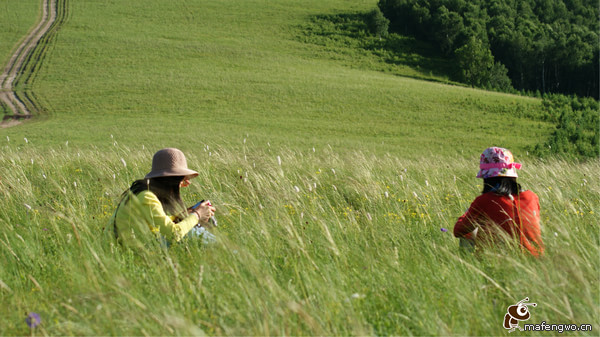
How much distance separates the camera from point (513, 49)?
248 feet

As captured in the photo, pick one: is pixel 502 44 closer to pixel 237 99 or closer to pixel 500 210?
pixel 237 99

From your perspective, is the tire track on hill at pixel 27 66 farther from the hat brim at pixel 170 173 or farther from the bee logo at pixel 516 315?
the bee logo at pixel 516 315

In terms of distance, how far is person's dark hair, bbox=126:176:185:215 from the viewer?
3.88 meters

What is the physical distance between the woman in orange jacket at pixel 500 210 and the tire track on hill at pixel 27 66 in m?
33.6

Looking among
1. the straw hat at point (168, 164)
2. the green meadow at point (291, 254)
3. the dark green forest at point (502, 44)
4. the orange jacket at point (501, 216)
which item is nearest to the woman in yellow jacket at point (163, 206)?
the straw hat at point (168, 164)

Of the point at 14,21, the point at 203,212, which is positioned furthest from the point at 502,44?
the point at 203,212

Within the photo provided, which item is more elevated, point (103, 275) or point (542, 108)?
point (103, 275)

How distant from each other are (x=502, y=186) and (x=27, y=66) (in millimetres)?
54071

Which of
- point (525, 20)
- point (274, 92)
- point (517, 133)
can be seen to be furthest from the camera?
point (525, 20)

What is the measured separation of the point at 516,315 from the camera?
7.58 ft

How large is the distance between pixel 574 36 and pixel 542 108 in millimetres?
48590

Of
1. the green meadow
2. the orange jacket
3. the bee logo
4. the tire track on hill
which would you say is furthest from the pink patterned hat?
the tire track on hill

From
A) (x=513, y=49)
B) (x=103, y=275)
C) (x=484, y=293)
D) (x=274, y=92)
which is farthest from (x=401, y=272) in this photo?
(x=513, y=49)

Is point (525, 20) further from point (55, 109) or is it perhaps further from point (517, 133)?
point (55, 109)
